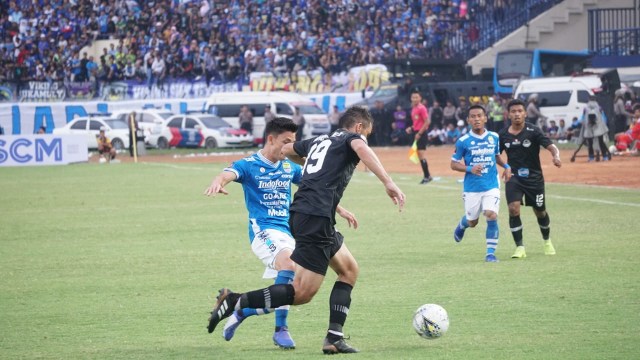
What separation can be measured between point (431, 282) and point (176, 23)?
156 feet

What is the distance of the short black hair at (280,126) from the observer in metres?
9.17

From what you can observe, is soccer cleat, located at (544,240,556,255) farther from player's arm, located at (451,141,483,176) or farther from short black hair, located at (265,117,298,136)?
short black hair, located at (265,117,298,136)

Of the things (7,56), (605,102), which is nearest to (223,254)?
(605,102)

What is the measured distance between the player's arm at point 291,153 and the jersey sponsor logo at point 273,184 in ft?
1.19

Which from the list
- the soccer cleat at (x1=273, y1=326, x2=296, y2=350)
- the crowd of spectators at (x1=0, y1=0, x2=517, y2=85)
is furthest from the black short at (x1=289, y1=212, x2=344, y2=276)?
the crowd of spectators at (x1=0, y1=0, x2=517, y2=85)

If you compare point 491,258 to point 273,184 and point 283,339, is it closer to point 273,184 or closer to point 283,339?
point 273,184

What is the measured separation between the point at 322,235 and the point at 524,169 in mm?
6652

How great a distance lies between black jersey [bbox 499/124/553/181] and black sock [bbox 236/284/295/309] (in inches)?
263

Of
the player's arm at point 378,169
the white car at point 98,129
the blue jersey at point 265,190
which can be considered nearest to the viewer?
the player's arm at point 378,169

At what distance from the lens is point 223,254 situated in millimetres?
15570

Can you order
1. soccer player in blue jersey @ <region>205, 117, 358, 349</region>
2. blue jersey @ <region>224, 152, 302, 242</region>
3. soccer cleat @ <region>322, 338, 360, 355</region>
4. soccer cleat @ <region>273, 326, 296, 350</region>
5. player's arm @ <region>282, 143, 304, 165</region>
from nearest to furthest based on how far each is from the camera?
soccer cleat @ <region>322, 338, 360, 355</region>, soccer cleat @ <region>273, 326, 296, 350</region>, player's arm @ <region>282, 143, 304, 165</region>, soccer player in blue jersey @ <region>205, 117, 358, 349</region>, blue jersey @ <region>224, 152, 302, 242</region>

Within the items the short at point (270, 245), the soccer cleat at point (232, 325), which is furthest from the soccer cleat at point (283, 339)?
the short at point (270, 245)

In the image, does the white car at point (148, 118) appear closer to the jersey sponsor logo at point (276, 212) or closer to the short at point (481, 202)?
the short at point (481, 202)

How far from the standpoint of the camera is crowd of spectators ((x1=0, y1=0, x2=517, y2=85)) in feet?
174
